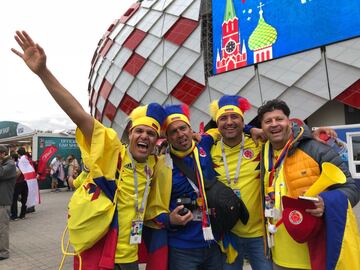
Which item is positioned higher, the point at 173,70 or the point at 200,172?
the point at 173,70

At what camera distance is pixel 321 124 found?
14.3m

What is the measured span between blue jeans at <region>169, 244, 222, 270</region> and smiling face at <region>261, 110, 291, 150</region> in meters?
0.88

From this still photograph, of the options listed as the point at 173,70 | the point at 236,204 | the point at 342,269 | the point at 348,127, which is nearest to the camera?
the point at 342,269

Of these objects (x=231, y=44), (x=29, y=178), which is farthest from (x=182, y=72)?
(x=29, y=178)

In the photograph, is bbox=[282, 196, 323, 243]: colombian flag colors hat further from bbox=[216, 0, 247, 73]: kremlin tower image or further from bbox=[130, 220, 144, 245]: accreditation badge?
bbox=[216, 0, 247, 73]: kremlin tower image

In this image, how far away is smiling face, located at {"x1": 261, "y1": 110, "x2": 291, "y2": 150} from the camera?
211 cm

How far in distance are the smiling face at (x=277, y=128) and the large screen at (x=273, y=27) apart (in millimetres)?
11448

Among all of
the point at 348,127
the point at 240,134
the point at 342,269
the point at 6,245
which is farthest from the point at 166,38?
the point at 342,269

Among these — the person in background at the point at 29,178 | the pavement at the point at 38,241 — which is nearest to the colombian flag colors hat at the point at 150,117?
the pavement at the point at 38,241

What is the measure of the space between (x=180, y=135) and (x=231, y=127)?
0.48m

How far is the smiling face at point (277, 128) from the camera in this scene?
82.9 inches

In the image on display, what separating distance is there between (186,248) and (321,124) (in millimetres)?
13912

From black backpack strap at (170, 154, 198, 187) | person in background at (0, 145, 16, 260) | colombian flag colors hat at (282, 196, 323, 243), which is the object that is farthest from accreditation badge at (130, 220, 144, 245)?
person in background at (0, 145, 16, 260)

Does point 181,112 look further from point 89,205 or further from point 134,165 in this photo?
point 89,205
